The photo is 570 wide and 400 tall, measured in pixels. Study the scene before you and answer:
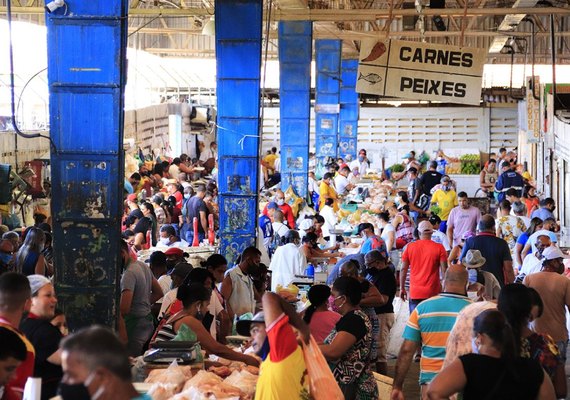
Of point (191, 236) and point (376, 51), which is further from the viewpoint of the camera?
point (191, 236)

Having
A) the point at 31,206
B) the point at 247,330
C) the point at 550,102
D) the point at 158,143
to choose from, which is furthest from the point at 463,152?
the point at 247,330

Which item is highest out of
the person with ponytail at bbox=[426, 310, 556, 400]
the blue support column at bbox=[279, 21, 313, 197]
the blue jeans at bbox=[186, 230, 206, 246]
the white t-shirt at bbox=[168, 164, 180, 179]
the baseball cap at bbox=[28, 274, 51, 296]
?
the blue support column at bbox=[279, 21, 313, 197]

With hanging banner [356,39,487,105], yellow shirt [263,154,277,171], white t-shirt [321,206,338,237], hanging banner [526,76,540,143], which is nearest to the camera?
hanging banner [356,39,487,105]

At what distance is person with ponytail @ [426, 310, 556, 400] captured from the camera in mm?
5336

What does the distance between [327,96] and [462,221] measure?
61.6 feet

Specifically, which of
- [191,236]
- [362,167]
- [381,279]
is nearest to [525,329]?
[381,279]

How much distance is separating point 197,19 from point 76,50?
840 inches

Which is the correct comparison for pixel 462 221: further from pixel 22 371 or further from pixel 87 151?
pixel 22 371

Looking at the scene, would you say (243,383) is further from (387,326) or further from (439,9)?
(439,9)

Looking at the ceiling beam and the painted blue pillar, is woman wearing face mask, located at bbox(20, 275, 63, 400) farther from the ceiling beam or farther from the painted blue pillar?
the ceiling beam

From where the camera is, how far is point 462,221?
1639 centimetres

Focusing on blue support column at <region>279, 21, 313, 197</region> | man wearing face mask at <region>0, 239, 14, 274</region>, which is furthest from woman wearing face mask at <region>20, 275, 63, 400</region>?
blue support column at <region>279, 21, 313, 197</region>

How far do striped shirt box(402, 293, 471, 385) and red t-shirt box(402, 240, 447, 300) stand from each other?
4.52m

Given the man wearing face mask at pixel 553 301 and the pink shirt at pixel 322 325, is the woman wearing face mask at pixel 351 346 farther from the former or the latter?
the man wearing face mask at pixel 553 301
